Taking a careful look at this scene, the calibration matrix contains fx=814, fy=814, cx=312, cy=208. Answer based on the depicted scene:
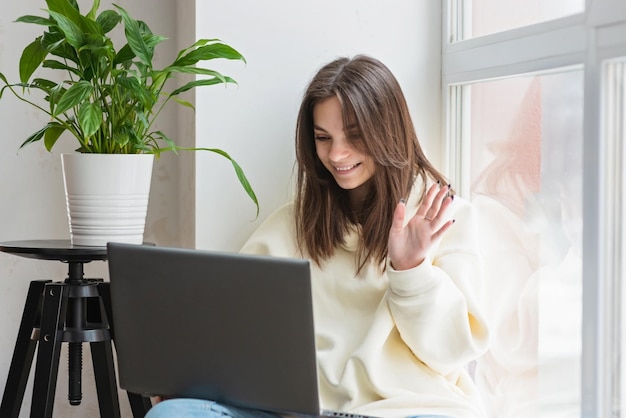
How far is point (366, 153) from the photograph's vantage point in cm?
168

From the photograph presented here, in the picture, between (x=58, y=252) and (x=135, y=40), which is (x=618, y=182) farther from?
(x=58, y=252)

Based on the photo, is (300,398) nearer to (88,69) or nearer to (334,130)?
(334,130)

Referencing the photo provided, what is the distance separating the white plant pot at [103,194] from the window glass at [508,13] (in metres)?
0.82

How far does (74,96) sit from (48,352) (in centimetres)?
54

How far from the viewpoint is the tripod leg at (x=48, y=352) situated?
1.71 meters

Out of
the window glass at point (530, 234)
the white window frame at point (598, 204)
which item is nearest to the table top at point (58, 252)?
the window glass at point (530, 234)

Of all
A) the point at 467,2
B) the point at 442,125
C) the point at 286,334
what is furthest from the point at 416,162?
the point at 286,334

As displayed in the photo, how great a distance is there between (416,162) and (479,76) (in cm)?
28

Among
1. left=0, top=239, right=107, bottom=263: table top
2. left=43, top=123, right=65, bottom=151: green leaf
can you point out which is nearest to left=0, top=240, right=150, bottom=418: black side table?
left=0, top=239, right=107, bottom=263: table top

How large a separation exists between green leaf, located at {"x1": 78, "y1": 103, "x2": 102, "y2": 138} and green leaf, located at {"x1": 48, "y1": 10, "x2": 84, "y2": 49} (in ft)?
0.41

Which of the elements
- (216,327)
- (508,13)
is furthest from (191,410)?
(508,13)

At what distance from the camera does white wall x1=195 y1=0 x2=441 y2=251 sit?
1914 mm

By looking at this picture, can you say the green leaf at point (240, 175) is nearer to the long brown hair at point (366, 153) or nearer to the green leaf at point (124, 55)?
the long brown hair at point (366, 153)

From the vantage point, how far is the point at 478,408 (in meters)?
1.62
